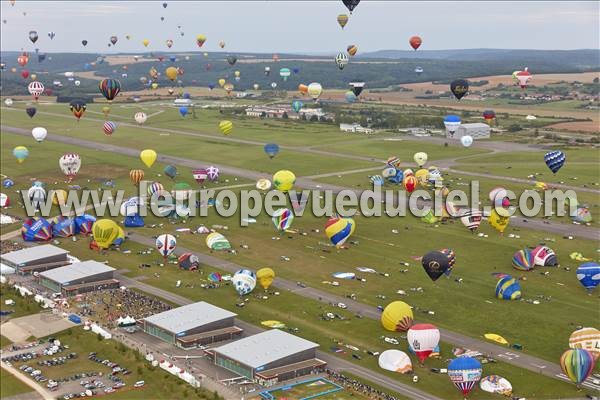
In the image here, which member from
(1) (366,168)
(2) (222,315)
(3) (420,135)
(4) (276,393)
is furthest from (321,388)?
(3) (420,135)

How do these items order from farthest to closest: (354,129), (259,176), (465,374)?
(354,129) → (259,176) → (465,374)

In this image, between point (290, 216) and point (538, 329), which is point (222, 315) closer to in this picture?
point (538, 329)

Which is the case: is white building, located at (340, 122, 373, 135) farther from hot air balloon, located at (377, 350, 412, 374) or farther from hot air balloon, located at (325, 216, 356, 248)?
hot air balloon, located at (377, 350, 412, 374)

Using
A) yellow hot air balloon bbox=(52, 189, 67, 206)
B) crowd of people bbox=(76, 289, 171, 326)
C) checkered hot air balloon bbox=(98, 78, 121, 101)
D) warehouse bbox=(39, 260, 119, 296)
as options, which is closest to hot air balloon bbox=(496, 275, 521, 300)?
crowd of people bbox=(76, 289, 171, 326)

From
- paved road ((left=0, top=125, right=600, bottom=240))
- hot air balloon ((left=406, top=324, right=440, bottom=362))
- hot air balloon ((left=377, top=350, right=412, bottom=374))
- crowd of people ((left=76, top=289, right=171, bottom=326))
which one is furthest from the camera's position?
paved road ((left=0, top=125, right=600, bottom=240))

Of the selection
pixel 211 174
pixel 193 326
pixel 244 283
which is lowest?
pixel 193 326

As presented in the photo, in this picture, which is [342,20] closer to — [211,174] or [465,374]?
[211,174]

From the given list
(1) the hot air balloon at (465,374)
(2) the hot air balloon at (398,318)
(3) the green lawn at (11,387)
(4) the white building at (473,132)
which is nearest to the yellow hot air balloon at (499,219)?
(2) the hot air balloon at (398,318)

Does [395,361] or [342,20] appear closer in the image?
[395,361]

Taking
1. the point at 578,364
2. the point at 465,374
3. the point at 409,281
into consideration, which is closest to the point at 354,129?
the point at 409,281
